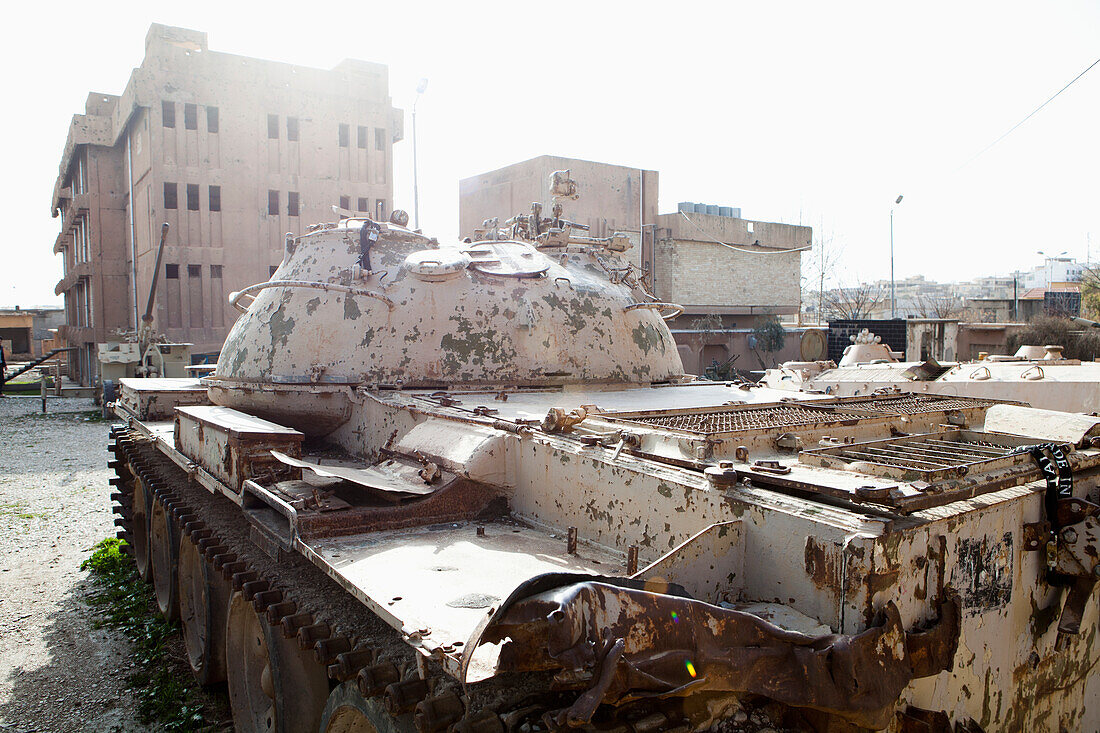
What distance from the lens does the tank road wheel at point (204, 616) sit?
5.18m

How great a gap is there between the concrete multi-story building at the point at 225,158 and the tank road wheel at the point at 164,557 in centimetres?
1792

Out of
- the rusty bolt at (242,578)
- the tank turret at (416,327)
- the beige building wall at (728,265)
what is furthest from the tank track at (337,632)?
the beige building wall at (728,265)

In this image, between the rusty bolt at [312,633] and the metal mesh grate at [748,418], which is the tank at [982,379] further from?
the rusty bolt at [312,633]

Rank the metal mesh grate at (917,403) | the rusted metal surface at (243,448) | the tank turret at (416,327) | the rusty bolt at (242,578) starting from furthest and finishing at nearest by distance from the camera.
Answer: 1. the tank turret at (416,327)
2. the metal mesh grate at (917,403)
3. the rusted metal surface at (243,448)
4. the rusty bolt at (242,578)

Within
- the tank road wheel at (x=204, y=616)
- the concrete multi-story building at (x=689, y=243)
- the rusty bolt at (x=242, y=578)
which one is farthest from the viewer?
the concrete multi-story building at (x=689, y=243)

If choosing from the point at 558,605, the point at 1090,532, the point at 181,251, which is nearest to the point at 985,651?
the point at 1090,532

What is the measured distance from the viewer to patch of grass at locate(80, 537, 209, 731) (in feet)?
16.4

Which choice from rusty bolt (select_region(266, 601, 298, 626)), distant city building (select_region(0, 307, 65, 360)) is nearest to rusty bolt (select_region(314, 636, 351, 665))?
rusty bolt (select_region(266, 601, 298, 626))

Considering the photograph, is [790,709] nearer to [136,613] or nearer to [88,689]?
[88,689]

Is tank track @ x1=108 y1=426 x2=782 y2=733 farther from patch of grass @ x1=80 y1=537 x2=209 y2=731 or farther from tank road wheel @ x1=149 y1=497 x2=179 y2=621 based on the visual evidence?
patch of grass @ x1=80 y1=537 x2=209 y2=731

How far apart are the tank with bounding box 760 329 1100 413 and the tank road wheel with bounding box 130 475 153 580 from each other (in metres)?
6.13

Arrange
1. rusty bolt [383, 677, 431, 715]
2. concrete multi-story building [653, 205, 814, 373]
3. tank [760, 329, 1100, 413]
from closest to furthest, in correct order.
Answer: rusty bolt [383, 677, 431, 715], tank [760, 329, 1100, 413], concrete multi-story building [653, 205, 814, 373]

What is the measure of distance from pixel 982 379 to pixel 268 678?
28.9ft

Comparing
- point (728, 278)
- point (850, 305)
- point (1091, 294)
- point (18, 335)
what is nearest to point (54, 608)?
point (728, 278)
